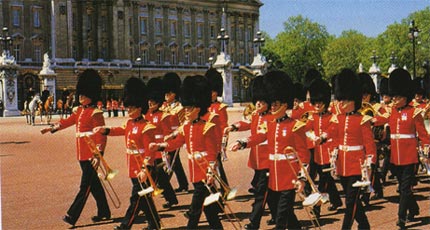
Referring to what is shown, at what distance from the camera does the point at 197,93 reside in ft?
22.8

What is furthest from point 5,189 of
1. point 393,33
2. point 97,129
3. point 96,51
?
point 393,33

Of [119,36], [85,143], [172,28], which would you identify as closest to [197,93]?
[85,143]

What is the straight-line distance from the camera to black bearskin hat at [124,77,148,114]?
7543 mm

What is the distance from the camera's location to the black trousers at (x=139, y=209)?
6.98 meters

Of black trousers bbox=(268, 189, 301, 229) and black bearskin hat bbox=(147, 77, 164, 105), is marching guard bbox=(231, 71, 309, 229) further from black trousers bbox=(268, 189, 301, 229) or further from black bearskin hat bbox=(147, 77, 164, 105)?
black bearskin hat bbox=(147, 77, 164, 105)

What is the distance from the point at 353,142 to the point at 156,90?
3.06 metres

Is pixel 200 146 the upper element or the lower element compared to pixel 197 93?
lower

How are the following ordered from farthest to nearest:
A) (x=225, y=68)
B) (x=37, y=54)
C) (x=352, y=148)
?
(x=37, y=54), (x=225, y=68), (x=352, y=148)

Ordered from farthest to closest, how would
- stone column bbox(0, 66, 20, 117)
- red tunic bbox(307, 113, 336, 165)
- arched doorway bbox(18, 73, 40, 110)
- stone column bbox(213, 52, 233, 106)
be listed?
arched doorway bbox(18, 73, 40, 110) < stone column bbox(213, 52, 233, 106) < stone column bbox(0, 66, 20, 117) < red tunic bbox(307, 113, 336, 165)

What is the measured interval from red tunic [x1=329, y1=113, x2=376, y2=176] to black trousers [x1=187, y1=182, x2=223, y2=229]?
4.79ft

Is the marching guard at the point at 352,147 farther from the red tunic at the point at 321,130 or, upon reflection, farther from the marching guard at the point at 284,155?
the red tunic at the point at 321,130

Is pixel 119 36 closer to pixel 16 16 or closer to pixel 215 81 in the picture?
pixel 16 16

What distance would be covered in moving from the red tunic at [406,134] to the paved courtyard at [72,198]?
30.1 inches

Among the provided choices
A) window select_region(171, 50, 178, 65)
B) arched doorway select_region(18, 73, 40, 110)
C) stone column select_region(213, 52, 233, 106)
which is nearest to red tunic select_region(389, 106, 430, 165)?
stone column select_region(213, 52, 233, 106)
